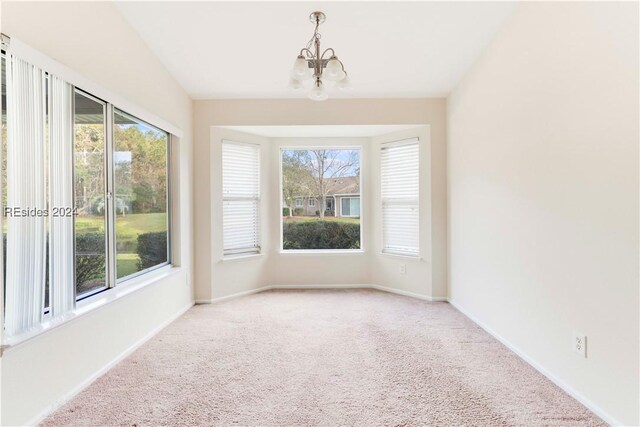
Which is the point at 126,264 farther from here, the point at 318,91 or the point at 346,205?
the point at 346,205

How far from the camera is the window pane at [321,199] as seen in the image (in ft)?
15.2

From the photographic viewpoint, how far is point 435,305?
3.71 metres

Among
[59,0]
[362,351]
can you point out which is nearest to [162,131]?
[59,0]

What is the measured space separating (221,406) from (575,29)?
3029 mm

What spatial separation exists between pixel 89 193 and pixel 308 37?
207cm

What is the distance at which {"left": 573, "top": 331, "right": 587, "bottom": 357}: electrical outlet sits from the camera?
1825mm

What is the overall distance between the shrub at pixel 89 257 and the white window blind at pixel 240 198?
1800 millimetres

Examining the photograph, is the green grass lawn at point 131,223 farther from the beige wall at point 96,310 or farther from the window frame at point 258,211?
the window frame at point 258,211

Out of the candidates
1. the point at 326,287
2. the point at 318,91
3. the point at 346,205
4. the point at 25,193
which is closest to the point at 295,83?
the point at 318,91

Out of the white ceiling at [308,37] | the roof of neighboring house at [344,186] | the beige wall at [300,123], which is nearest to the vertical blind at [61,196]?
the white ceiling at [308,37]

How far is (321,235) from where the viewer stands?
466 cm

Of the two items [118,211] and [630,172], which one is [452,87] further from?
[118,211]

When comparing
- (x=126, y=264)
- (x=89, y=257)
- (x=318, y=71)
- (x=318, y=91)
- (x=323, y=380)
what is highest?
(x=318, y=71)

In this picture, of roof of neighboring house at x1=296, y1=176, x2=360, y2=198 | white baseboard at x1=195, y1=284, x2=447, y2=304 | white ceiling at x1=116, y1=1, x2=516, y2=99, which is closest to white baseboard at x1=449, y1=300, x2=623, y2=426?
white baseboard at x1=195, y1=284, x2=447, y2=304
